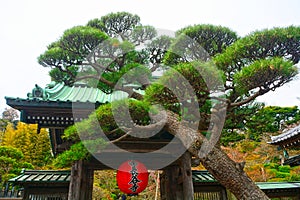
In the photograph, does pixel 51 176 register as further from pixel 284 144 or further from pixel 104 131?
pixel 284 144

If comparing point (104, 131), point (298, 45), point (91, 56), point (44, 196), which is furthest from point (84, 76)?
point (298, 45)

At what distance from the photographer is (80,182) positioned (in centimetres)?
435

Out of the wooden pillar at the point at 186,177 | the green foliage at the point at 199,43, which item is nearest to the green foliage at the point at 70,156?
the green foliage at the point at 199,43

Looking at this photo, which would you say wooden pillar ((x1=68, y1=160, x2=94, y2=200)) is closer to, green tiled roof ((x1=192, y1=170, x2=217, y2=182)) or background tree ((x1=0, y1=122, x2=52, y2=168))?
green tiled roof ((x1=192, y1=170, x2=217, y2=182))

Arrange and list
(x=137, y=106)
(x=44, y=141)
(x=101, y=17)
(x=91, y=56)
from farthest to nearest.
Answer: (x=44, y=141) → (x=101, y=17) → (x=91, y=56) → (x=137, y=106)

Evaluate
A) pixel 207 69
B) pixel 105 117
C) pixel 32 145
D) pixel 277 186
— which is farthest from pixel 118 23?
pixel 32 145

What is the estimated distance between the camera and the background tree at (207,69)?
299 centimetres

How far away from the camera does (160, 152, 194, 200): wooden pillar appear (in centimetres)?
450

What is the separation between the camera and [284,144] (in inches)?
203

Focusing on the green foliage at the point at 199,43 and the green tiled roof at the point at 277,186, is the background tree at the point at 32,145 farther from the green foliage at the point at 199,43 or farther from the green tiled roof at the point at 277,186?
the green foliage at the point at 199,43

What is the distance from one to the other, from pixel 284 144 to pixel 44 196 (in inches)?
207

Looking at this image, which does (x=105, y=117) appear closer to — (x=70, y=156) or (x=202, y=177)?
(x=70, y=156)

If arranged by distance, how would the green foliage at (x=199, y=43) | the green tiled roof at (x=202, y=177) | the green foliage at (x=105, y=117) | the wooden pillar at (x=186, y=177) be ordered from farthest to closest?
1. the green tiled roof at (x=202, y=177)
2. the wooden pillar at (x=186, y=177)
3. the green foliage at (x=199, y=43)
4. the green foliage at (x=105, y=117)

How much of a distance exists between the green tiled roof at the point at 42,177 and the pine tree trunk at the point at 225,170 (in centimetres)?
299
